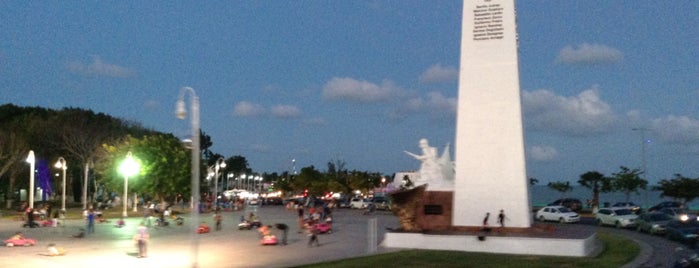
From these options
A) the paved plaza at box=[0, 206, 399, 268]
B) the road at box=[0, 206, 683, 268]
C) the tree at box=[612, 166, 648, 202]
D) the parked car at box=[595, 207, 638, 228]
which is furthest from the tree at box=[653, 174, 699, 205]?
the paved plaza at box=[0, 206, 399, 268]

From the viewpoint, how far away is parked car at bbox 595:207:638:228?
44.7m

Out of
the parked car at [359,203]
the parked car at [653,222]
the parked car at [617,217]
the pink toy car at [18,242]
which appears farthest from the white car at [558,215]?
the pink toy car at [18,242]

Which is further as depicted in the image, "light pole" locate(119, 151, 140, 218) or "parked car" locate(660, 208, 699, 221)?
"light pole" locate(119, 151, 140, 218)

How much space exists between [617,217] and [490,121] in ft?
67.5

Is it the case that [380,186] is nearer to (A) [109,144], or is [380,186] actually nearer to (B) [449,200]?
(A) [109,144]

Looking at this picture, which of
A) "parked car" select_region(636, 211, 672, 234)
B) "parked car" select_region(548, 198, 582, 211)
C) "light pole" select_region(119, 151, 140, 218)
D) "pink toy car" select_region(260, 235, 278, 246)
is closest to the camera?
"pink toy car" select_region(260, 235, 278, 246)

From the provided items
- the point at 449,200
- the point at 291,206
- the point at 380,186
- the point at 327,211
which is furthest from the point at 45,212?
the point at 380,186

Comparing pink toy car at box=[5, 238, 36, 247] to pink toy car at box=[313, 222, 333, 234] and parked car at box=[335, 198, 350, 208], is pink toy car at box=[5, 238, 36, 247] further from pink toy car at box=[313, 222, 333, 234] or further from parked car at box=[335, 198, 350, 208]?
parked car at box=[335, 198, 350, 208]

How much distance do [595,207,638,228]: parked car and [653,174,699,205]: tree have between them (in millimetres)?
23117

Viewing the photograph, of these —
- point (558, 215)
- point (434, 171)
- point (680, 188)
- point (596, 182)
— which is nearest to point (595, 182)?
point (596, 182)

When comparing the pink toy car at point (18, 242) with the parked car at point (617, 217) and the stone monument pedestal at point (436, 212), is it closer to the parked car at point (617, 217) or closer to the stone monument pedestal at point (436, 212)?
the stone monument pedestal at point (436, 212)

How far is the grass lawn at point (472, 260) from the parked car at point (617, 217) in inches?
709

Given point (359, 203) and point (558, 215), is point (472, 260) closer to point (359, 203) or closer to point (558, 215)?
point (558, 215)

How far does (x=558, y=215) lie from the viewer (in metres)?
50.2
